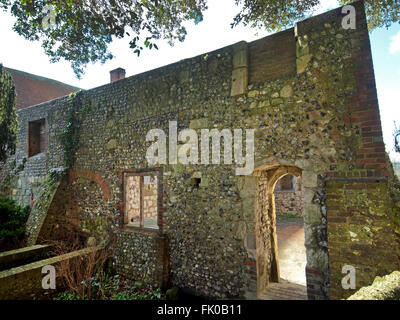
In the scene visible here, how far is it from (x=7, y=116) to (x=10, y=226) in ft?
12.5

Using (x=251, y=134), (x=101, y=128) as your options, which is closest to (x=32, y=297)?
(x=101, y=128)

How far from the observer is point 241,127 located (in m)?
4.20

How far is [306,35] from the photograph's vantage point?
3654mm

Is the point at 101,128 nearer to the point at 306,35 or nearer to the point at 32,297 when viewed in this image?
the point at 32,297

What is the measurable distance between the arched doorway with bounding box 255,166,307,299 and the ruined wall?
0.32 feet

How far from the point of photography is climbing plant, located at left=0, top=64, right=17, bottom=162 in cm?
748

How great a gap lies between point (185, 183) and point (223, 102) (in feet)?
6.24

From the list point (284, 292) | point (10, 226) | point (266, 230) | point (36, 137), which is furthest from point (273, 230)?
point (36, 137)

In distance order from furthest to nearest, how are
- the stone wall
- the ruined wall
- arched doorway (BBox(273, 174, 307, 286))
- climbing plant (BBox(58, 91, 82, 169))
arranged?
1. the stone wall
2. climbing plant (BBox(58, 91, 82, 169))
3. arched doorway (BBox(273, 174, 307, 286))
4. the ruined wall

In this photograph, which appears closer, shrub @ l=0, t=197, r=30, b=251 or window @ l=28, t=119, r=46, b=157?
shrub @ l=0, t=197, r=30, b=251

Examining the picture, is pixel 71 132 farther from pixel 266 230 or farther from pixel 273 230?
pixel 273 230

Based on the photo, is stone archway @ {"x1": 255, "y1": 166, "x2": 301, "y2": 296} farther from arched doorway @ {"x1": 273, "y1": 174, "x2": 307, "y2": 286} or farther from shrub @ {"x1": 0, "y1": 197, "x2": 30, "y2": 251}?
shrub @ {"x1": 0, "y1": 197, "x2": 30, "y2": 251}

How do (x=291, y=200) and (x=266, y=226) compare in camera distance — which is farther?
(x=291, y=200)

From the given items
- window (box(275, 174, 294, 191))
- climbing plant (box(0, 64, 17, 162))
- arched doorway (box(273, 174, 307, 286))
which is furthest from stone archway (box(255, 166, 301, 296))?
window (box(275, 174, 294, 191))
